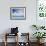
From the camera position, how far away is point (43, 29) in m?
7.80

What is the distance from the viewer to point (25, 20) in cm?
774

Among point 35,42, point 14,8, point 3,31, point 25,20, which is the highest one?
point 14,8

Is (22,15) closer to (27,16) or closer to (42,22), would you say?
(27,16)

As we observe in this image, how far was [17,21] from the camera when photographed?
25.4ft

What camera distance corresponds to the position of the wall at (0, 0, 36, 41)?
7676 mm

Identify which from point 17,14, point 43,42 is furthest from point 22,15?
point 43,42

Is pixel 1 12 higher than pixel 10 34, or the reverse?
pixel 1 12

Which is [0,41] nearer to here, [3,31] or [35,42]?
[3,31]

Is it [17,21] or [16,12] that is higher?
[16,12]

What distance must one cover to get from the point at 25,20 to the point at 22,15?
0.89 feet

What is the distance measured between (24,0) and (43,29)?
5.24 ft

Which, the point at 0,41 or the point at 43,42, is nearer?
the point at 43,42

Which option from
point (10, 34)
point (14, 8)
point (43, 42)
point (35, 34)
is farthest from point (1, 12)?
point (43, 42)

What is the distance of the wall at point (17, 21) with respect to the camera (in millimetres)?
7676
